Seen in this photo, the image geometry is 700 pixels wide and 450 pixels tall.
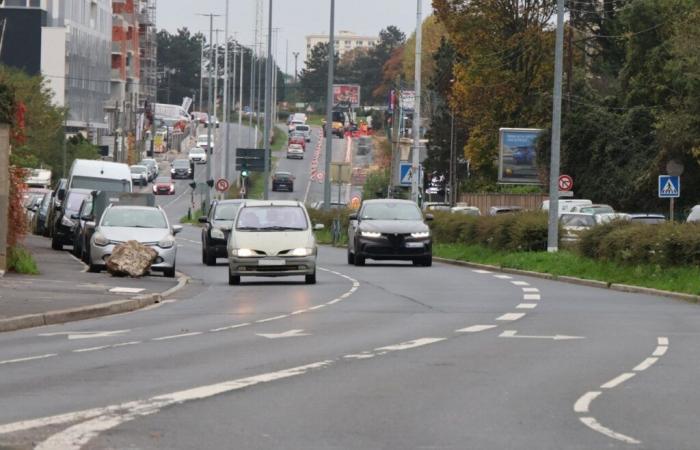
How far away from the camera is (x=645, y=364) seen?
16.0 metres

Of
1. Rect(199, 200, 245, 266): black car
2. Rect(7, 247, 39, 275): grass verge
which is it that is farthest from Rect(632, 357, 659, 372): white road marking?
Rect(199, 200, 245, 266): black car

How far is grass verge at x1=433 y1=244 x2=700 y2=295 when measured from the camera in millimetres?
30969

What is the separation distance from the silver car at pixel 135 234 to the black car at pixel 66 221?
38.6ft

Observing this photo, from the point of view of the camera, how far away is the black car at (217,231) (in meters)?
42.8

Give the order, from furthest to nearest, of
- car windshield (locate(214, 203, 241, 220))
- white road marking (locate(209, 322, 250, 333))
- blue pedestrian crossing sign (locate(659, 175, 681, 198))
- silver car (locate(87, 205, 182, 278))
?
blue pedestrian crossing sign (locate(659, 175, 681, 198)) → car windshield (locate(214, 203, 241, 220)) → silver car (locate(87, 205, 182, 278)) → white road marking (locate(209, 322, 250, 333))

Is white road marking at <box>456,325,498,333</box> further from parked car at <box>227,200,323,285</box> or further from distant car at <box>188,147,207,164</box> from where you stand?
distant car at <box>188,147,207,164</box>

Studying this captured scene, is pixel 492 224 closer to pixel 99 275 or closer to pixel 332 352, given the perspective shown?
pixel 99 275

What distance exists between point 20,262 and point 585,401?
69.4 ft

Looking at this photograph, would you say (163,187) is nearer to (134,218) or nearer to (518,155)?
(518,155)

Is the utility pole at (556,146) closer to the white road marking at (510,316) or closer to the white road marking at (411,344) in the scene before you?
the white road marking at (510,316)

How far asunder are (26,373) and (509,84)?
2590 inches

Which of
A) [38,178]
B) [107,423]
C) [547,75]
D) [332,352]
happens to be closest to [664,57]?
[547,75]

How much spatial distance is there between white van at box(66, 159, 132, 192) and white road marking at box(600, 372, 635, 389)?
42.1 m

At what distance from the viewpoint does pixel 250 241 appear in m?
32.5
